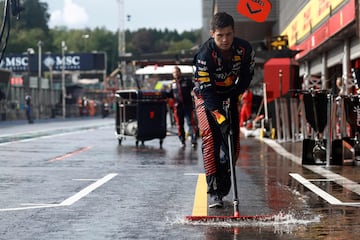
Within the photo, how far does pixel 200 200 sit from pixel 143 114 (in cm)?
1118

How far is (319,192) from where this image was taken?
9.49 m

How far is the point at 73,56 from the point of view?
120 metres

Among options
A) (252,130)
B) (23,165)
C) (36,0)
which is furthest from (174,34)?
(23,165)

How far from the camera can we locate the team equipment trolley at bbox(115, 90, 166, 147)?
1972 cm

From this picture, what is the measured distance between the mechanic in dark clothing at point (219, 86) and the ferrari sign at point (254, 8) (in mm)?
2719

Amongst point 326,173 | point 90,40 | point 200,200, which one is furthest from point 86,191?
point 90,40

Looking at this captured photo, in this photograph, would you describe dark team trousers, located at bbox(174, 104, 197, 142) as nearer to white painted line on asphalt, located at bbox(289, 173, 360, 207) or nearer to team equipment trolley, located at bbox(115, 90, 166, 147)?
team equipment trolley, located at bbox(115, 90, 166, 147)

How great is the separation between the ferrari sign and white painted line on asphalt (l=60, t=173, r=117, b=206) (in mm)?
2699

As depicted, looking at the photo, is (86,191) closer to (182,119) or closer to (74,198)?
(74,198)

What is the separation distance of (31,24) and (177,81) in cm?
13417

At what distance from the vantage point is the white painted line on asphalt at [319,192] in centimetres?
844

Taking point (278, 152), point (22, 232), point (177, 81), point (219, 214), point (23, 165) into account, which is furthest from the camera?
point (177, 81)

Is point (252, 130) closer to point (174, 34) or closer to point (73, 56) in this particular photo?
point (73, 56)

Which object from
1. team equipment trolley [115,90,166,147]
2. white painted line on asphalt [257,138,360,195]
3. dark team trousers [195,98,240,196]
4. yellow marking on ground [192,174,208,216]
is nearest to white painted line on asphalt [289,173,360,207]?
white painted line on asphalt [257,138,360,195]
